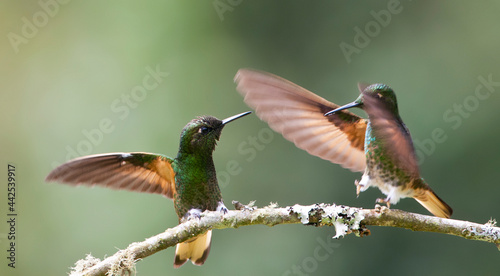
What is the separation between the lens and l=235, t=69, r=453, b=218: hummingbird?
2785 millimetres

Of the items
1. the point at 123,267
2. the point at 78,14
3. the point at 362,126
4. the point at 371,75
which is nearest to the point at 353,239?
the point at 371,75

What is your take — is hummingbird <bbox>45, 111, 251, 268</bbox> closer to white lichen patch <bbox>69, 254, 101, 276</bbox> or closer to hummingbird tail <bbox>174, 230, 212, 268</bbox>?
hummingbird tail <bbox>174, 230, 212, 268</bbox>

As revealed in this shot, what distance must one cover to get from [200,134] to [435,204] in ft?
4.92

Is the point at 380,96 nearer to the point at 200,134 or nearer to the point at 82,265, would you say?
the point at 200,134

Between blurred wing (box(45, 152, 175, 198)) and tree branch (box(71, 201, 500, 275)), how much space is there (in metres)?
0.69

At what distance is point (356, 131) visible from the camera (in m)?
3.63

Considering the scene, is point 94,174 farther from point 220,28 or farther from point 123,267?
point 220,28

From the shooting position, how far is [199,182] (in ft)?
11.5

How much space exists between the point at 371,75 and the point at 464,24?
149cm
